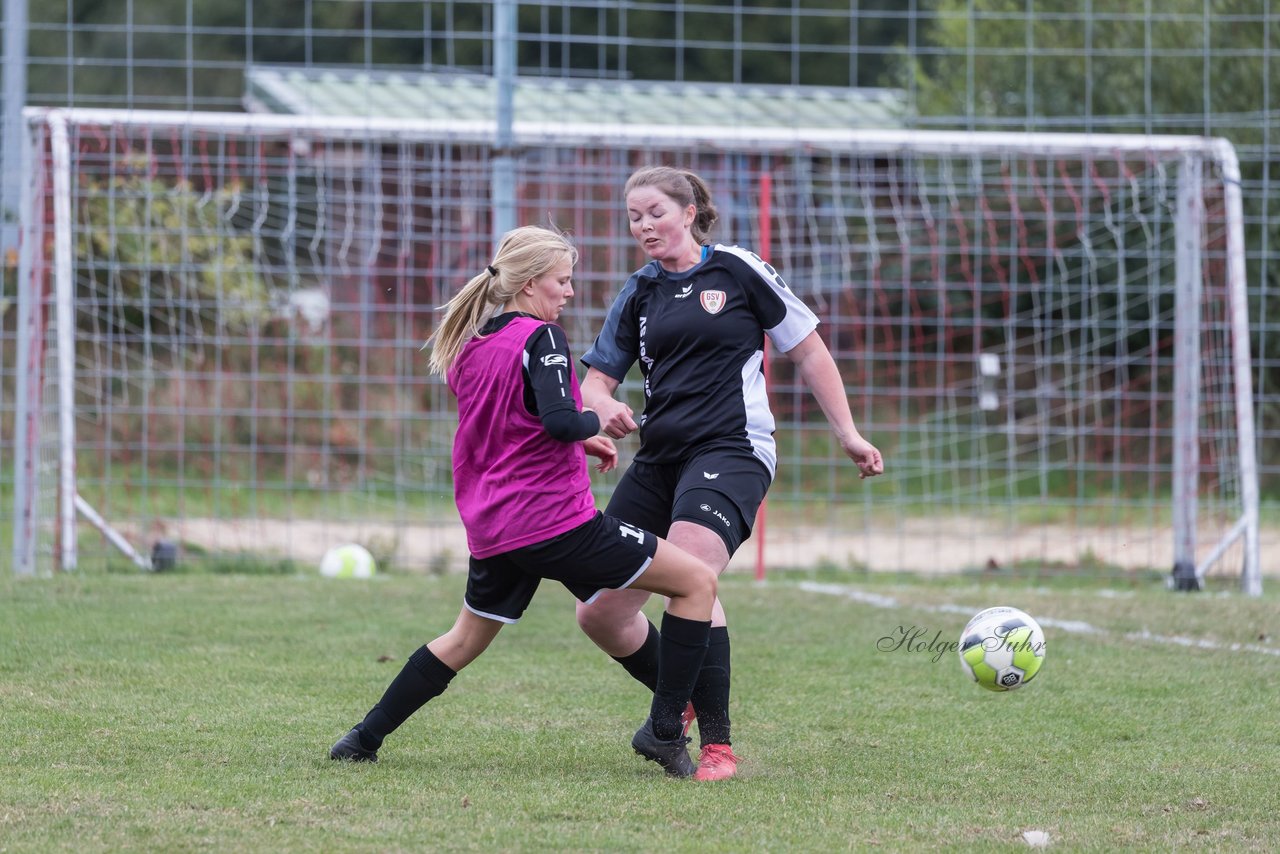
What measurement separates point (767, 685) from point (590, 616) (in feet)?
5.28

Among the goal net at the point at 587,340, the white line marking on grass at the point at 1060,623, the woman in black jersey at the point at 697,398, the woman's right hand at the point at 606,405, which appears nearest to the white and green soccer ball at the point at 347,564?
the goal net at the point at 587,340

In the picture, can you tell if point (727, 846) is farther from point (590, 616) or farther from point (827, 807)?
point (590, 616)

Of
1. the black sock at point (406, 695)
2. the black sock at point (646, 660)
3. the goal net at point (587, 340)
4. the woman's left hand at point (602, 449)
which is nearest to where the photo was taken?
the woman's left hand at point (602, 449)

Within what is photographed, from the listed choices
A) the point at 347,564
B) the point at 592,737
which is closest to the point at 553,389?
the point at 592,737

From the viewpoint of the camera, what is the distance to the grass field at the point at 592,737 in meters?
3.72

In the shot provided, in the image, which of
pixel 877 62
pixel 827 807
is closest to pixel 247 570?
pixel 827 807

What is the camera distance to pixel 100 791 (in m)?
3.99

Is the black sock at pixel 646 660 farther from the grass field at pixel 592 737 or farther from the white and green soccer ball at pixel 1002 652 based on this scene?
Answer: the white and green soccer ball at pixel 1002 652

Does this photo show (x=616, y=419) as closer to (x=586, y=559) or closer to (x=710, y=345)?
(x=710, y=345)

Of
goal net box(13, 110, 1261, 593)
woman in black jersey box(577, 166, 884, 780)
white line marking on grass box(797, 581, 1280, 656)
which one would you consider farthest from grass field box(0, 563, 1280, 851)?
goal net box(13, 110, 1261, 593)

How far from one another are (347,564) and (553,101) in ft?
23.5

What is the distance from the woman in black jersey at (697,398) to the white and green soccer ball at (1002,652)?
0.74 metres

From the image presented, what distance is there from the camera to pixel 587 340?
11.5m

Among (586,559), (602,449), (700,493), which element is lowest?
(586,559)
